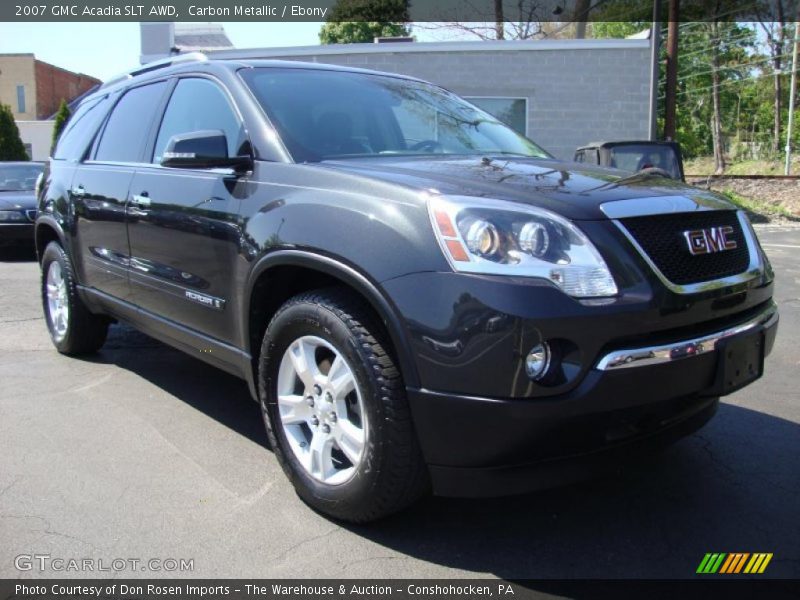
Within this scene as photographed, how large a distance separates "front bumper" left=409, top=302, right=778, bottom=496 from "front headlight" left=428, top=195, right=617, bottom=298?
0.27 metres

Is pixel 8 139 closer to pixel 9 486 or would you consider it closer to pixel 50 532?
pixel 9 486

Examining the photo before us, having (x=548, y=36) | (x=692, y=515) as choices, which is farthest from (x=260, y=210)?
(x=548, y=36)

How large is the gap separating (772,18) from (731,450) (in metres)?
45.3

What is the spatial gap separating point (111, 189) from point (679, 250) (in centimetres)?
323

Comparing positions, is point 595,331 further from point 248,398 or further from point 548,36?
point 548,36

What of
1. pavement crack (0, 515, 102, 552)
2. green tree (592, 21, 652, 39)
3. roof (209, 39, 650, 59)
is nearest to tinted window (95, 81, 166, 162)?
pavement crack (0, 515, 102, 552)

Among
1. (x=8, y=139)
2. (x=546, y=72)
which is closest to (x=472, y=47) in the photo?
(x=546, y=72)

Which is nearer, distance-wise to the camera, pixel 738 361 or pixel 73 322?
pixel 738 361

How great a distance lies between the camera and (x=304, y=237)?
2.78m

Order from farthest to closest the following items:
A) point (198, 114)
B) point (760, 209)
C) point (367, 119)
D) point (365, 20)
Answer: point (365, 20) < point (760, 209) < point (198, 114) < point (367, 119)

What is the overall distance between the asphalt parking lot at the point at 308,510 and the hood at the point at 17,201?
6965mm

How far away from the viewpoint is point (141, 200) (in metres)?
3.92

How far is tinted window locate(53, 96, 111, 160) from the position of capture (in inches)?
195

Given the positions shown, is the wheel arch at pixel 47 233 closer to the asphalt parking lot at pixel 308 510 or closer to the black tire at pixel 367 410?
the asphalt parking lot at pixel 308 510
